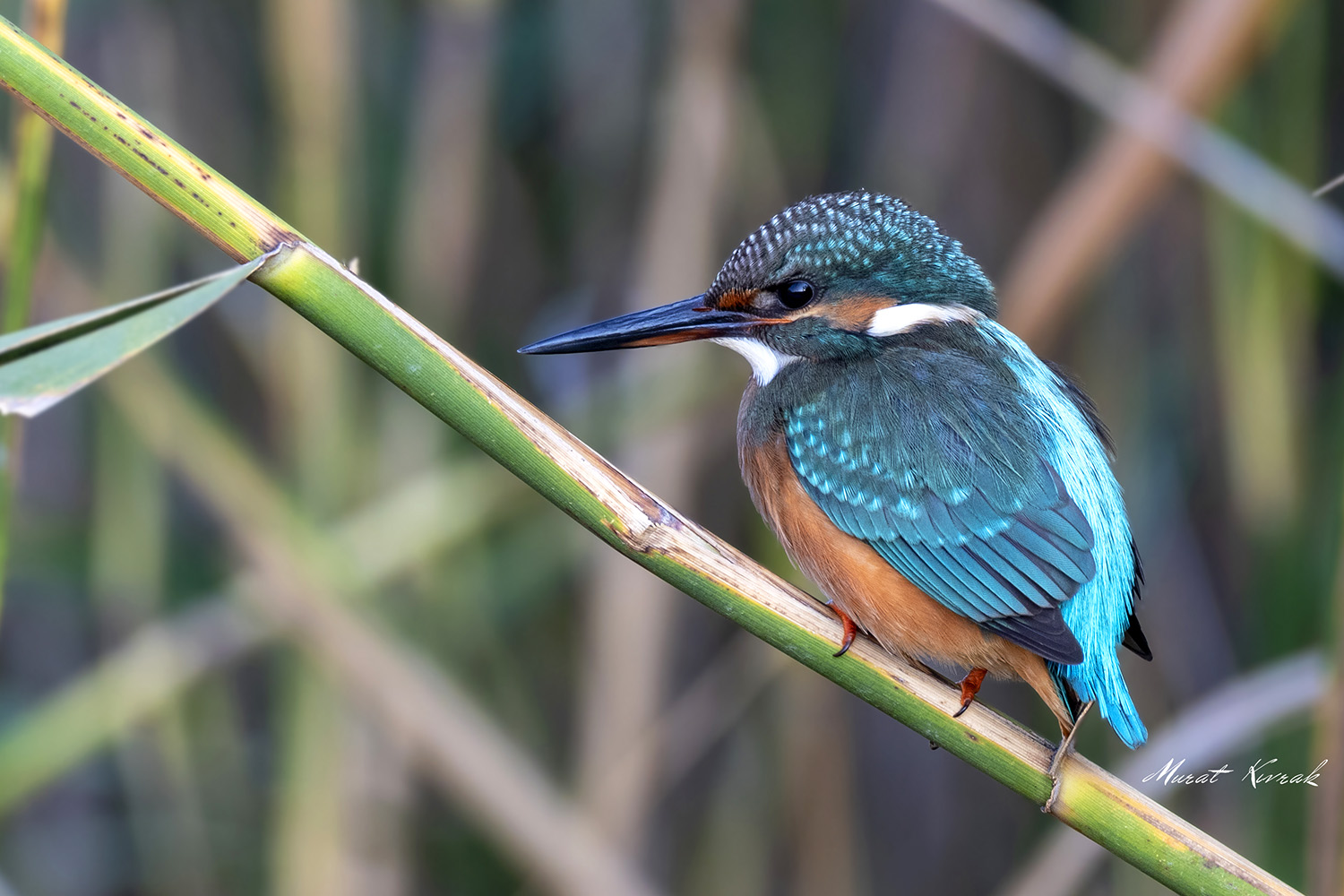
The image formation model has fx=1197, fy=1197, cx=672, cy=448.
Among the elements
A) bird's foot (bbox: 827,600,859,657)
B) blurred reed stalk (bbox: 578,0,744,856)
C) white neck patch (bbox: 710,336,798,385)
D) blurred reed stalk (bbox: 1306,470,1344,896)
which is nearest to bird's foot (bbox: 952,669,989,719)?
bird's foot (bbox: 827,600,859,657)

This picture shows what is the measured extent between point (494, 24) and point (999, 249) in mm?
1017

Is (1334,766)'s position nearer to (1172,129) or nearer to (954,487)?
(954,487)

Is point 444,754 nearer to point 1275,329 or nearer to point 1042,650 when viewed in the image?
point 1042,650

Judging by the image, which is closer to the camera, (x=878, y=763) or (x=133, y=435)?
(x=133, y=435)

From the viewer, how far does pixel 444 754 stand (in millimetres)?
1852

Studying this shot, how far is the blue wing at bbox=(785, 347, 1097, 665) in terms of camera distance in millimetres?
1169

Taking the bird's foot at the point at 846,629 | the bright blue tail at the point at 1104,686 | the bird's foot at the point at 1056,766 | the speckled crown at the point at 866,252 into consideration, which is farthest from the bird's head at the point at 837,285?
the bird's foot at the point at 1056,766

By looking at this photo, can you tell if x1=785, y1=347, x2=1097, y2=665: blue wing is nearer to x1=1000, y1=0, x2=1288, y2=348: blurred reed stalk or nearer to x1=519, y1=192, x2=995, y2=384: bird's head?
x1=519, y1=192, x2=995, y2=384: bird's head

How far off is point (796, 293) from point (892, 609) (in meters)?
0.39

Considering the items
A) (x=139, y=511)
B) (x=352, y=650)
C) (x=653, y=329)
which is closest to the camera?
(x=653, y=329)

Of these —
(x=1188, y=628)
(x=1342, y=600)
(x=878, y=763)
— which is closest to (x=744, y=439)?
(x=1342, y=600)

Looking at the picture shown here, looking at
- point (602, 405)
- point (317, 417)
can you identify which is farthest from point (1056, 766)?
point (317, 417)

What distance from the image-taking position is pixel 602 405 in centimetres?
197

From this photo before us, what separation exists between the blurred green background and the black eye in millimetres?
483
